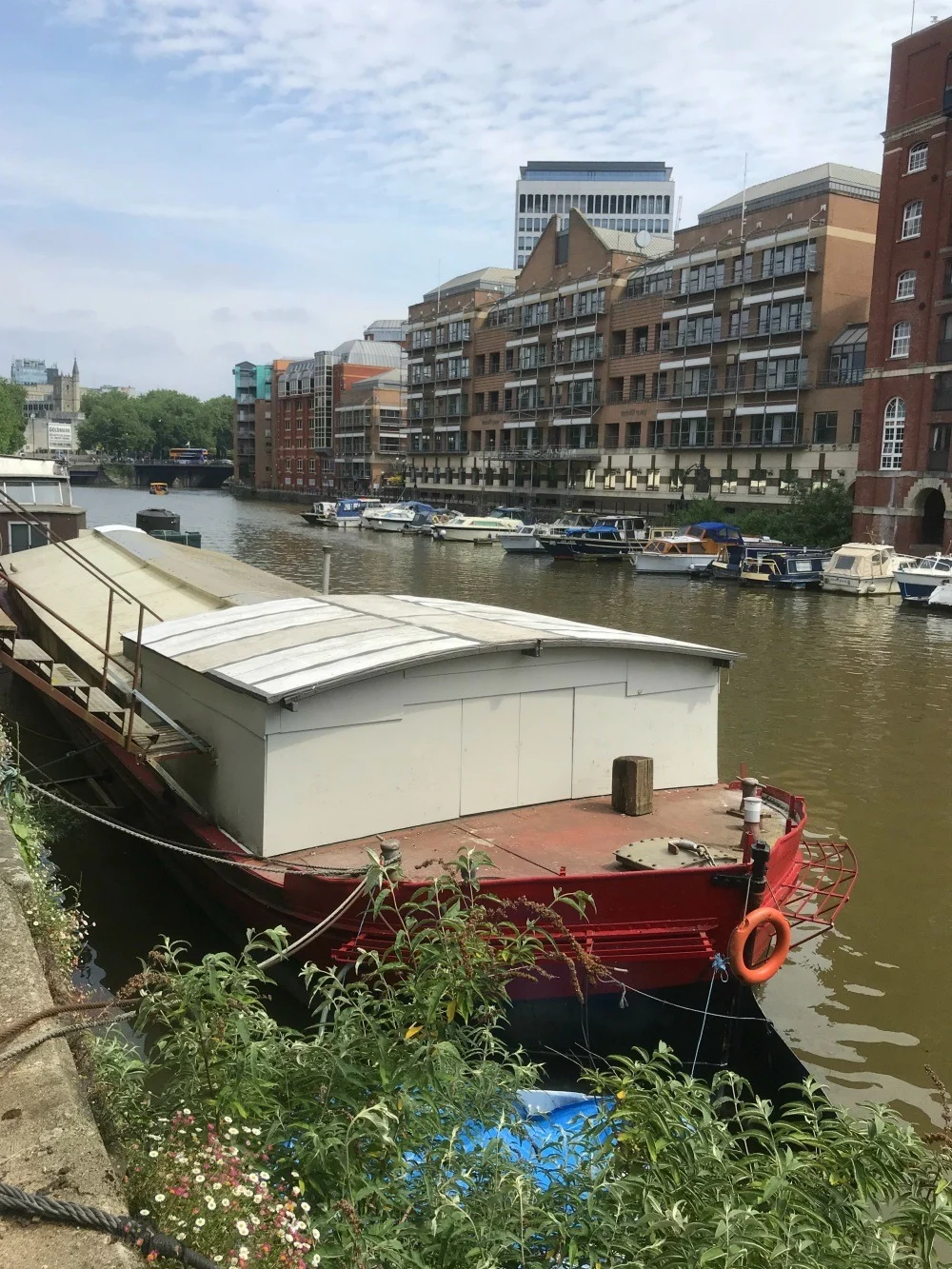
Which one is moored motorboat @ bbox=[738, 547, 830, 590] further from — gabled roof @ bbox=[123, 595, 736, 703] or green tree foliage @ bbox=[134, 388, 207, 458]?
green tree foliage @ bbox=[134, 388, 207, 458]

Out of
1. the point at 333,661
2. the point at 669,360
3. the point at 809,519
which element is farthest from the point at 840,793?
the point at 669,360

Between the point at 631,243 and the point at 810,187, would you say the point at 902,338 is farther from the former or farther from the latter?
the point at 631,243

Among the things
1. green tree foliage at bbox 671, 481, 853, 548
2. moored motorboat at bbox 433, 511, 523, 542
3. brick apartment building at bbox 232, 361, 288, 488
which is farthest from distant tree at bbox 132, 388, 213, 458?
green tree foliage at bbox 671, 481, 853, 548

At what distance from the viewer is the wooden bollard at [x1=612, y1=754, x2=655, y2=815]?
34.2 ft

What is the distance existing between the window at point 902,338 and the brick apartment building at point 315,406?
269ft

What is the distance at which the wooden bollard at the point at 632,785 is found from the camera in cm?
1041

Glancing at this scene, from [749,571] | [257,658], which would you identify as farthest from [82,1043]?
[749,571]

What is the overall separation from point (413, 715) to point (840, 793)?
10.4 m

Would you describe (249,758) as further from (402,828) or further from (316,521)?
(316,521)

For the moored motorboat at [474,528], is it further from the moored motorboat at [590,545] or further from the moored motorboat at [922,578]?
the moored motorboat at [922,578]

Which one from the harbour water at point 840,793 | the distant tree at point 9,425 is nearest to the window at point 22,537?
the harbour water at point 840,793

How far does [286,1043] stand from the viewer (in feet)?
18.1

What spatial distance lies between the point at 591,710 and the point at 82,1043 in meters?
6.38

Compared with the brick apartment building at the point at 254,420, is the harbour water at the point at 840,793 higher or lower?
lower
